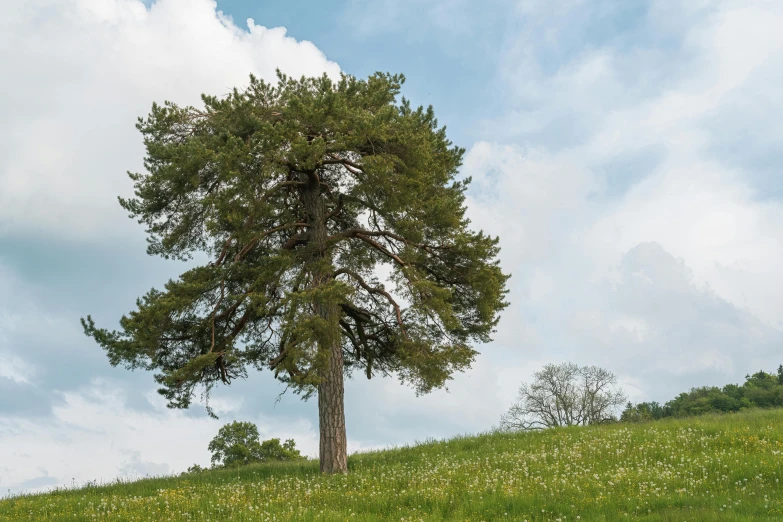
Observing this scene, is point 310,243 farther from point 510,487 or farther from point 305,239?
point 510,487

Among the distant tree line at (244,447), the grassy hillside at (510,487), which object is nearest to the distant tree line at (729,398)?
the distant tree line at (244,447)

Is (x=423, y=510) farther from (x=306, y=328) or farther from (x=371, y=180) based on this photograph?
(x=371, y=180)

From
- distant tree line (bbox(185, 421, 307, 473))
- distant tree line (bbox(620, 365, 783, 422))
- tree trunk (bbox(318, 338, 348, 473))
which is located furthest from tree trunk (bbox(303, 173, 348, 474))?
distant tree line (bbox(620, 365, 783, 422))

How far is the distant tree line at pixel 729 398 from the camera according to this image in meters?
58.2

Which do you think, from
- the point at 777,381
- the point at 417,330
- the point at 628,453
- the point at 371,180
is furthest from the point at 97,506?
the point at 777,381

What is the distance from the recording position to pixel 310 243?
1845 centimetres

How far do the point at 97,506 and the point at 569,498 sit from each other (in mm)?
10326

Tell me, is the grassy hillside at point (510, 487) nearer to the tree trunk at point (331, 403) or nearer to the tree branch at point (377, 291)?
the tree trunk at point (331, 403)

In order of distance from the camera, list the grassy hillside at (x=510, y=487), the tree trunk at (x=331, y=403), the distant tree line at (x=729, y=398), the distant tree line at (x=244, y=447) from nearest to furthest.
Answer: the grassy hillside at (x=510, y=487) < the tree trunk at (x=331, y=403) < the distant tree line at (x=244, y=447) < the distant tree line at (x=729, y=398)

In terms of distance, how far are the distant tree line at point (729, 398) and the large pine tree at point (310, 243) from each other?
40483 millimetres

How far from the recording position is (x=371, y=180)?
17703 mm

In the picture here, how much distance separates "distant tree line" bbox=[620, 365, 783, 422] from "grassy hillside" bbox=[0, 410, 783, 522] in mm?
40043

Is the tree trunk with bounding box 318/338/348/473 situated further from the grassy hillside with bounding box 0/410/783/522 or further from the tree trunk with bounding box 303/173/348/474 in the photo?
the grassy hillside with bounding box 0/410/783/522

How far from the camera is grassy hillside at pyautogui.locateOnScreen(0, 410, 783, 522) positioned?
36.4 feet
